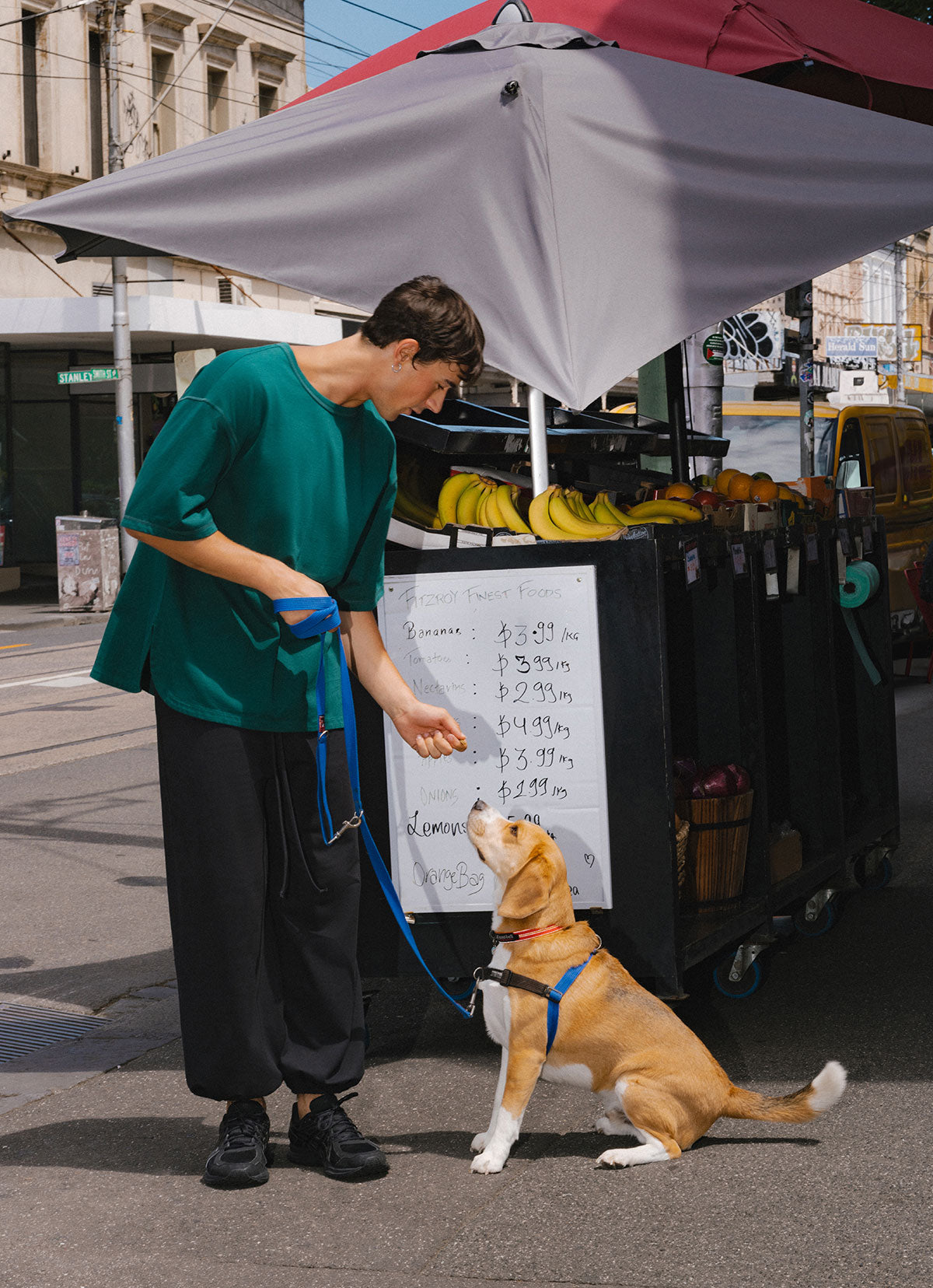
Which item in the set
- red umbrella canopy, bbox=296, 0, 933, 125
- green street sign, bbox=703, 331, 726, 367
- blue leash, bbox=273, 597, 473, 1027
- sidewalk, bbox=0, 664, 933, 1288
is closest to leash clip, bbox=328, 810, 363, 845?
blue leash, bbox=273, 597, 473, 1027

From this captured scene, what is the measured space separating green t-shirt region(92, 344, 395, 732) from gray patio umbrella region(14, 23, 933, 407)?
32.1 inches

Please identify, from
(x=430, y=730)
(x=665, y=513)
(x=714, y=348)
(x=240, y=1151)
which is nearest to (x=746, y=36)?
(x=665, y=513)

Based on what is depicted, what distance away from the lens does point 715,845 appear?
4527 millimetres

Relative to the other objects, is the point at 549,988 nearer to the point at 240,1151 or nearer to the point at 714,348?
the point at 240,1151

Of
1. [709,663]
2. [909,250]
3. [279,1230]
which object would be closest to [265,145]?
[709,663]

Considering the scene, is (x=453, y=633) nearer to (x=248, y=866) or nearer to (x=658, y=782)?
(x=658, y=782)

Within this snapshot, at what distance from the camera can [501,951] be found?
12.3 feet

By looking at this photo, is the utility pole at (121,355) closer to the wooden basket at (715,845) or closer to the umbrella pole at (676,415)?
the umbrella pole at (676,415)

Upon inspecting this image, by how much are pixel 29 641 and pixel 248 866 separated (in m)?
15.3

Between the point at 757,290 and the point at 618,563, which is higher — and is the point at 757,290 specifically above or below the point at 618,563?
above

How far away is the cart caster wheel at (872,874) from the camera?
5992 mm

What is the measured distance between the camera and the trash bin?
2141cm

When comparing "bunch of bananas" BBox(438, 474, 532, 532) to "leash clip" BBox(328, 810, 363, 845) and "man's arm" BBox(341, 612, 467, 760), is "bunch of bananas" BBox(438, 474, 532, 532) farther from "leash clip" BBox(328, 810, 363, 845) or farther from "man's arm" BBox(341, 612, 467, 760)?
"leash clip" BBox(328, 810, 363, 845)

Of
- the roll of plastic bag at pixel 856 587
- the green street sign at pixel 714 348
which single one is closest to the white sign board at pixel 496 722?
the roll of plastic bag at pixel 856 587
